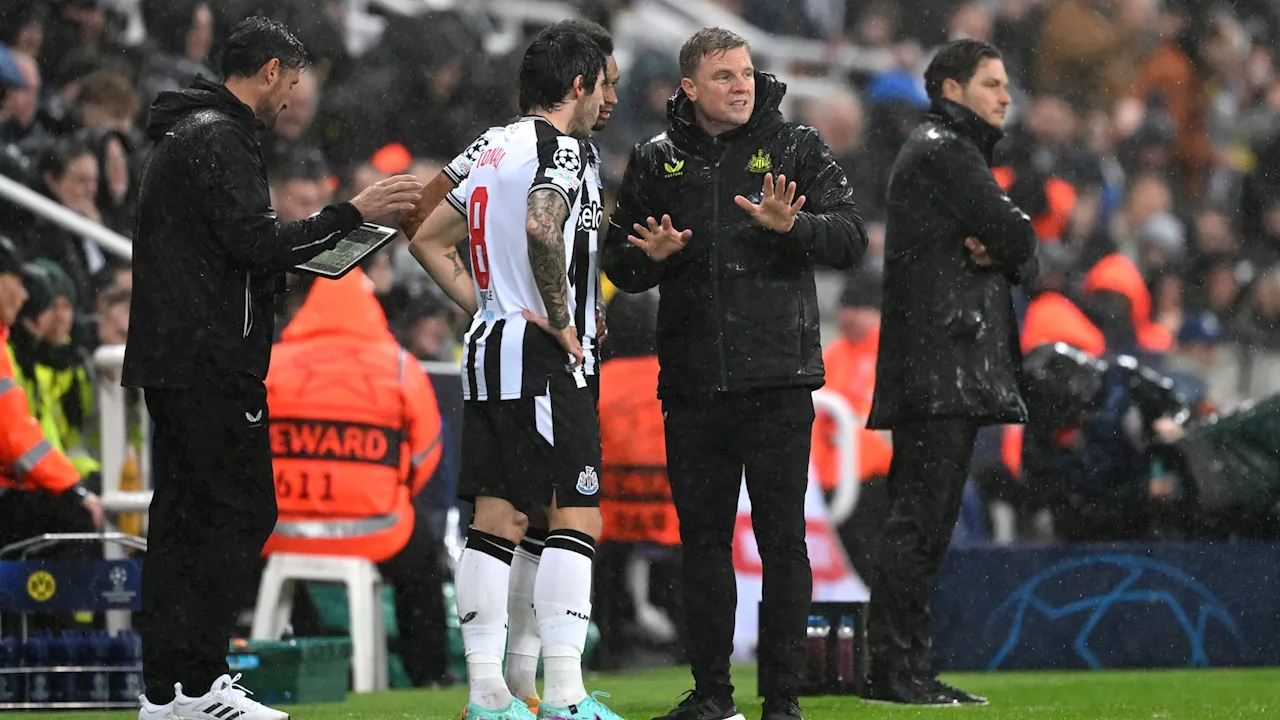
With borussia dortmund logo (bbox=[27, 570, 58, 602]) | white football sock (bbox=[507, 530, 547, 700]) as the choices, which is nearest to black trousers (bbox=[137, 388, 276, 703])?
white football sock (bbox=[507, 530, 547, 700])

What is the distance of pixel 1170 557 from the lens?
820 centimetres

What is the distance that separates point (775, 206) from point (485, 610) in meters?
1.31

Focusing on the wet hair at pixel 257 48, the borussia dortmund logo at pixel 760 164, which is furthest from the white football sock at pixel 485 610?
the wet hair at pixel 257 48

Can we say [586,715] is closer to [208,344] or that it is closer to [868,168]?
[208,344]

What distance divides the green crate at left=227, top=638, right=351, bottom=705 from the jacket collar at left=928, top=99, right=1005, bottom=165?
9.57 feet

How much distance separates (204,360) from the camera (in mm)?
5113

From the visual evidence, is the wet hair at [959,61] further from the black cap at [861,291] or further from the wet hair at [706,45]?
the black cap at [861,291]

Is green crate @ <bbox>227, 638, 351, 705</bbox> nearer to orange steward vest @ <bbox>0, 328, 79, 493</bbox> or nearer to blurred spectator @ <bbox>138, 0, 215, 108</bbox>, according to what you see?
orange steward vest @ <bbox>0, 328, 79, 493</bbox>

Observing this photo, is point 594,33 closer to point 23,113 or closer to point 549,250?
point 549,250

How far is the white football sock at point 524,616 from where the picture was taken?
5.22 metres

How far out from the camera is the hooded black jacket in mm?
5109

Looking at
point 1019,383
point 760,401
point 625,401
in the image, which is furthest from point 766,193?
point 625,401

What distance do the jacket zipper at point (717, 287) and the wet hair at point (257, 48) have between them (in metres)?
1.21

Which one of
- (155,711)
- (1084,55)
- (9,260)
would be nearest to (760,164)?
(155,711)
